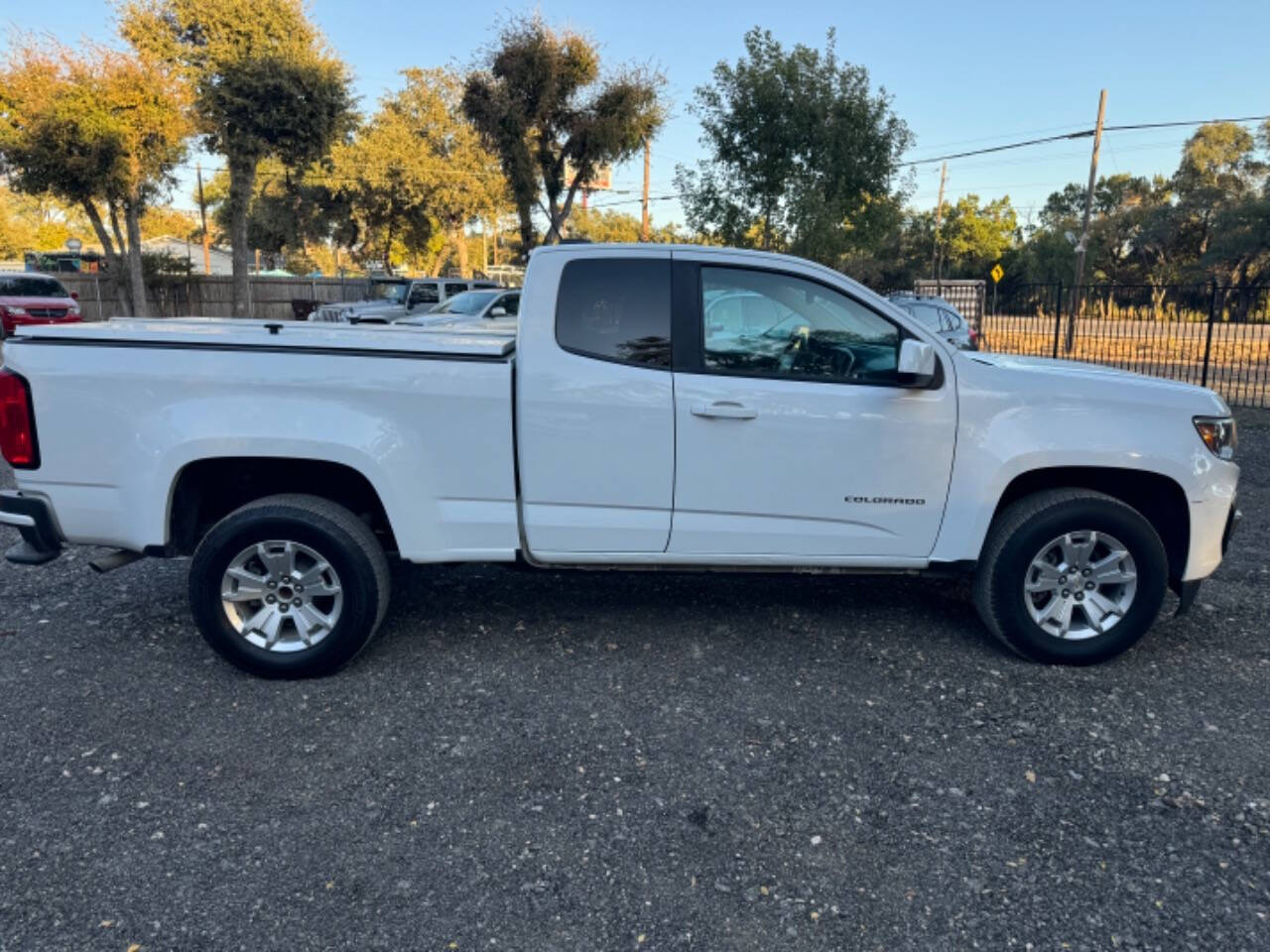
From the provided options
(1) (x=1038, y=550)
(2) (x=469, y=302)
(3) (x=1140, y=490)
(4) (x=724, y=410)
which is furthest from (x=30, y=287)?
(3) (x=1140, y=490)

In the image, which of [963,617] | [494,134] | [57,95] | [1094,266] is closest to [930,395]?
[963,617]

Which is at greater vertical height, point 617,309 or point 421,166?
point 421,166

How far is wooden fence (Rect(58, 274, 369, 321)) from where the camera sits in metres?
28.9

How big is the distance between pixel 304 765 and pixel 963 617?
3.43 m

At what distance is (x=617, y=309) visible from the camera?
4086mm

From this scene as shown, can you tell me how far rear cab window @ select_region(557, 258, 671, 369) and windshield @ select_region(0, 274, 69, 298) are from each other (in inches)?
839

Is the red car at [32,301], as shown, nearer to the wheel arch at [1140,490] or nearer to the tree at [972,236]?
the wheel arch at [1140,490]

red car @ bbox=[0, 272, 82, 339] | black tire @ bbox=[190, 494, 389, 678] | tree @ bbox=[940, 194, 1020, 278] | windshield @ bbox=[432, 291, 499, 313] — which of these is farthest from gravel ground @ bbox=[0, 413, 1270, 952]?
tree @ bbox=[940, 194, 1020, 278]

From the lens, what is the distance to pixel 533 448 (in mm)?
3971

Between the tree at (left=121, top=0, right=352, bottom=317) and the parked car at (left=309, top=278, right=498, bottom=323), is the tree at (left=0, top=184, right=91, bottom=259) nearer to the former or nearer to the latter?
the tree at (left=121, top=0, right=352, bottom=317)

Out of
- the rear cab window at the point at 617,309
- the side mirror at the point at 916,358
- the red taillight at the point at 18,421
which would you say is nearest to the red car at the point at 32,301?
the red taillight at the point at 18,421

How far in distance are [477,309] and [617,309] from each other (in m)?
11.2

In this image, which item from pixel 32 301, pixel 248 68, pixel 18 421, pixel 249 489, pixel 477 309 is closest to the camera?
pixel 18 421

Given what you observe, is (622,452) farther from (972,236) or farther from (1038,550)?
(972,236)
